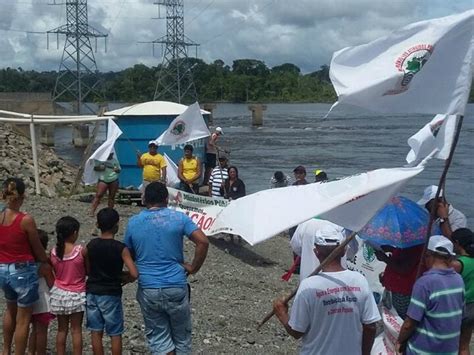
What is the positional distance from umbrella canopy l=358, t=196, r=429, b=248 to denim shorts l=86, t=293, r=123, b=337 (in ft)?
6.83

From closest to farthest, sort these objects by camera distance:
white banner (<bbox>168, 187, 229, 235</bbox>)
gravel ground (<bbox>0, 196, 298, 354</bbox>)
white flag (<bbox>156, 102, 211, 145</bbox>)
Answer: gravel ground (<bbox>0, 196, 298, 354</bbox>), white banner (<bbox>168, 187, 229, 235</bbox>), white flag (<bbox>156, 102, 211, 145</bbox>)

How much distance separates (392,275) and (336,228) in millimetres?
1040

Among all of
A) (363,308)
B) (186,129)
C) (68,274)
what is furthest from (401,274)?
(186,129)

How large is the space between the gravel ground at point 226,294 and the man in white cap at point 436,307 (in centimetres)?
298

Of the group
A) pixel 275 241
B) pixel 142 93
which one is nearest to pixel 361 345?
pixel 275 241

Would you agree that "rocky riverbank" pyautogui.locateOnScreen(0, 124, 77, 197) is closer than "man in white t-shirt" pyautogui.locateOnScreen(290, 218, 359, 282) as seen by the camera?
No

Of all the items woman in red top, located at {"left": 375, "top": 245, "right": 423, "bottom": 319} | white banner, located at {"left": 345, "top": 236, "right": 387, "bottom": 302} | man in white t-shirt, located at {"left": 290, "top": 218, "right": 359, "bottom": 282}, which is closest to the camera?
woman in red top, located at {"left": 375, "top": 245, "right": 423, "bottom": 319}

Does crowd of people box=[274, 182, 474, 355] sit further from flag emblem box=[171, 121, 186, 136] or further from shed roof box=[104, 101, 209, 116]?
shed roof box=[104, 101, 209, 116]

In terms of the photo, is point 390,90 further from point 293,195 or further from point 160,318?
point 160,318

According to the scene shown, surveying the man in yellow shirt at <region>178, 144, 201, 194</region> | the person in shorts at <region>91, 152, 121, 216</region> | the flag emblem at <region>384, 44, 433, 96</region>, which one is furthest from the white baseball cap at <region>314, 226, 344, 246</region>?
the man in yellow shirt at <region>178, 144, 201, 194</region>

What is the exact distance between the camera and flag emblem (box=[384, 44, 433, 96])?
5066 millimetres

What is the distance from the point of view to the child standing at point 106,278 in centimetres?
604

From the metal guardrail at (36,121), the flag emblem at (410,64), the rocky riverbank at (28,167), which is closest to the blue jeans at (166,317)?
the flag emblem at (410,64)

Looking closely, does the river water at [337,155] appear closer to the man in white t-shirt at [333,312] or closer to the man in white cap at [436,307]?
the man in white cap at [436,307]
